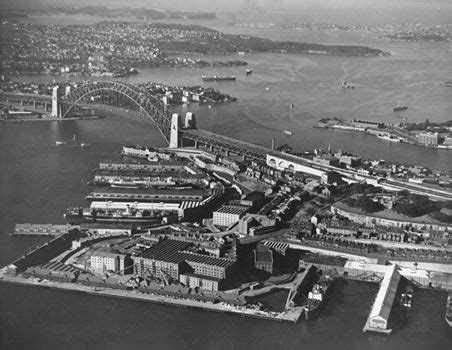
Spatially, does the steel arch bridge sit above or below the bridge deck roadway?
above

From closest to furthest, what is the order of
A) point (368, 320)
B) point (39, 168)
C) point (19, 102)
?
point (368, 320) < point (39, 168) < point (19, 102)

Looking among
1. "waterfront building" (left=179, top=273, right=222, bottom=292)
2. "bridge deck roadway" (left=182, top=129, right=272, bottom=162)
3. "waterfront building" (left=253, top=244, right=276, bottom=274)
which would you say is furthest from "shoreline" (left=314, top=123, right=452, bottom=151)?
"waterfront building" (left=179, top=273, right=222, bottom=292)

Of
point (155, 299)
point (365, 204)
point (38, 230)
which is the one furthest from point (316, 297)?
point (38, 230)

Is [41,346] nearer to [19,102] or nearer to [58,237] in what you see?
[58,237]

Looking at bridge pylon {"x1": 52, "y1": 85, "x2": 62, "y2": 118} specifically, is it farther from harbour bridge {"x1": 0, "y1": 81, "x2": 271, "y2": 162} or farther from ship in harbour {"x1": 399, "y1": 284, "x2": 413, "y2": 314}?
ship in harbour {"x1": 399, "y1": 284, "x2": 413, "y2": 314}

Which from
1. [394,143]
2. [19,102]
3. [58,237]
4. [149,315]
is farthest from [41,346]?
[19,102]

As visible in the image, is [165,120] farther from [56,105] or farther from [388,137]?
[388,137]

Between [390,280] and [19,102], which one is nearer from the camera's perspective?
[390,280]

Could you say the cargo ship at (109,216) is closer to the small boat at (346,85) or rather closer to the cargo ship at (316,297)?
the cargo ship at (316,297)
